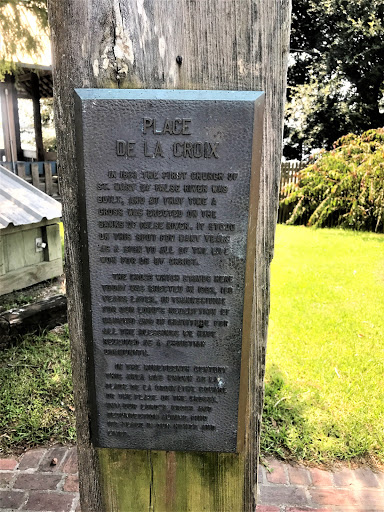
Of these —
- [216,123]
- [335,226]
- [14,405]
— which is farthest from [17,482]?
[335,226]

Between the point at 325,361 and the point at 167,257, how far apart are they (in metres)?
2.80

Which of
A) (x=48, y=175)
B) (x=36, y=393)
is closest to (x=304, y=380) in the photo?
(x=36, y=393)

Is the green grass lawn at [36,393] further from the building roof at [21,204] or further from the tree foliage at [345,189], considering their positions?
the tree foliage at [345,189]

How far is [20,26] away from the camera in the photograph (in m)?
4.73

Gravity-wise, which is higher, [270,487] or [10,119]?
[10,119]

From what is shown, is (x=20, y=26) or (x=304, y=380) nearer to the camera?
(x=304, y=380)

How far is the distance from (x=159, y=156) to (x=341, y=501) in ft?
7.40

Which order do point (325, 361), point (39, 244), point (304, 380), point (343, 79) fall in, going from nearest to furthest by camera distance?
point (304, 380), point (325, 361), point (39, 244), point (343, 79)

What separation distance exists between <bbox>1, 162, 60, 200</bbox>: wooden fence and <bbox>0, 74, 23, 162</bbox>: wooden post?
3.55 ft

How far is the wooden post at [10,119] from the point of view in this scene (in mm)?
12359

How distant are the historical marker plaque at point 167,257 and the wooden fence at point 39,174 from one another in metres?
10.3

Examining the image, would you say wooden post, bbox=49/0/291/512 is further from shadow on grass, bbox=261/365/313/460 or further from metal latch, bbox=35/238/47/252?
metal latch, bbox=35/238/47/252

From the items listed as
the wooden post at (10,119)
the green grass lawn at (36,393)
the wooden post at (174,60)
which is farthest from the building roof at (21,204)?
the wooden post at (10,119)

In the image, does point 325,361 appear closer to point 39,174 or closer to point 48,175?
point 48,175
